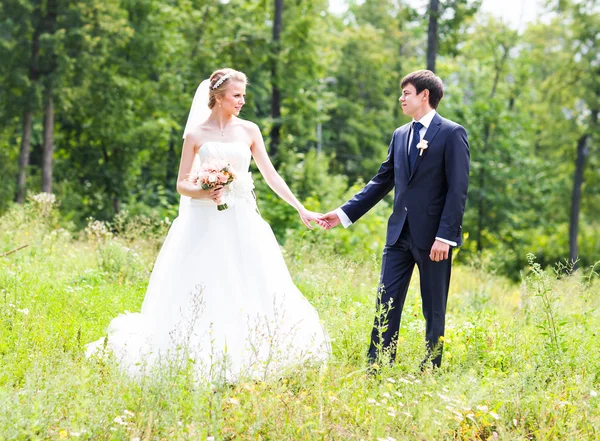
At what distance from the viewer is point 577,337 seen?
220 inches

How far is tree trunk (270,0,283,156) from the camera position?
1914 cm

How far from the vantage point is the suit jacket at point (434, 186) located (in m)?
4.78

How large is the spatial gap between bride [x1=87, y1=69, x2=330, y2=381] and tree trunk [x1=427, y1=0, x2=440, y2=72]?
11.9 meters

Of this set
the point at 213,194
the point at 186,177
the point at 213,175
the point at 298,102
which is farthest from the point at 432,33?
the point at 213,175

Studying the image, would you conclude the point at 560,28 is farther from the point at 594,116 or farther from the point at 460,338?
the point at 460,338

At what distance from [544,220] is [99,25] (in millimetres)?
19004

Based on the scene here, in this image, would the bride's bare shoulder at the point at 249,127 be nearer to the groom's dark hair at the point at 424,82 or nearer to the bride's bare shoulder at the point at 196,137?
the bride's bare shoulder at the point at 196,137

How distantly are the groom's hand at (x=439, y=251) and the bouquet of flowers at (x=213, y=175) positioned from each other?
163 cm

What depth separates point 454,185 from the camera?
4.77 meters

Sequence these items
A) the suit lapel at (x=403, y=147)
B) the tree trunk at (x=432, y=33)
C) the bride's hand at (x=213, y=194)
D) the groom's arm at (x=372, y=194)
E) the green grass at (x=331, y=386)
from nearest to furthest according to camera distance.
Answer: the green grass at (x=331, y=386) → the suit lapel at (x=403, y=147) → the bride's hand at (x=213, y=194) → the groom's arm at (x=372, y=194) → the tree trunk at (x=432, y=33)

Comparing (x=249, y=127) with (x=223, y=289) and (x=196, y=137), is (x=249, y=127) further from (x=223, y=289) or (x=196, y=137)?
(x=223, y=289)

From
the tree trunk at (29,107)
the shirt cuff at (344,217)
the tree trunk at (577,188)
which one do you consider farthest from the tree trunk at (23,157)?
the tree trunk at (577,188)

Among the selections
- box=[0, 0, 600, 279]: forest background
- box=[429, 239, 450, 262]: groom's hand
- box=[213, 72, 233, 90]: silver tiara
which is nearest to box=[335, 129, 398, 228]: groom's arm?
→ box=[429, 239, 450, 262]: groom's hand

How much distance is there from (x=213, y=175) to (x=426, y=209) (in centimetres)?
162
